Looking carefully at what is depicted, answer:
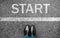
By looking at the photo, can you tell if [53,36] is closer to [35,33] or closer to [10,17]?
[35,33]

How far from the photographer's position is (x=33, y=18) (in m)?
1.00

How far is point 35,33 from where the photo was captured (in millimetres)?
967

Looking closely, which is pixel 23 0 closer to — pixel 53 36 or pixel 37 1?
pixel 37 1

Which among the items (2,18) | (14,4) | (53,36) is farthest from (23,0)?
(53,36)

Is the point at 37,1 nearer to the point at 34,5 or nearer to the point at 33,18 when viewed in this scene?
the point at 34,5

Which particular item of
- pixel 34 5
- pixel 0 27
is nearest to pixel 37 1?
pixel 34 5

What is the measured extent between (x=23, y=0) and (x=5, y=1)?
0.15 metres

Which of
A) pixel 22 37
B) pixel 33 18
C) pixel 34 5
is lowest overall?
pixel 22 37

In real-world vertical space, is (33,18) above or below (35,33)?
above

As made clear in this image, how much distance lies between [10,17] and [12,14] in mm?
30

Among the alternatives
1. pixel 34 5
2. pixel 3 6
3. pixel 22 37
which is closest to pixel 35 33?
pixel 22 37

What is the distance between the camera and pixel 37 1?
1019 millimetres

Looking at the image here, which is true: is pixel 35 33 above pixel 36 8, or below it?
below

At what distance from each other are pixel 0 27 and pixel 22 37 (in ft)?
0.66
